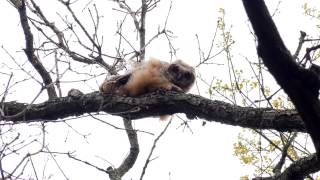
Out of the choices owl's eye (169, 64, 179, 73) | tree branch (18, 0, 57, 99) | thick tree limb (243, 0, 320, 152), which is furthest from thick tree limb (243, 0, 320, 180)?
owl's eye (169, 64, 179, 73)

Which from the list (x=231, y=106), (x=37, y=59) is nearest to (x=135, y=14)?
(x=37, y=59)

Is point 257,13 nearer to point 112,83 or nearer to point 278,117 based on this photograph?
point 278,117

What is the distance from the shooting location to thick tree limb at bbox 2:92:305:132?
3270mm

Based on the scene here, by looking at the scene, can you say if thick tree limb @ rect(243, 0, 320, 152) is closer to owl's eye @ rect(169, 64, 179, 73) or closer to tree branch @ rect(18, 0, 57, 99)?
tree branch @ rect(18, 0, 57, 99)

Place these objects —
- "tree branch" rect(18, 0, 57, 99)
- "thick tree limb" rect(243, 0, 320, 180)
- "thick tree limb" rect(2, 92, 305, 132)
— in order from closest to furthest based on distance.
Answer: "thick tree limb" rect(243, 0, 320, 180)
"thick tree limb" rect(2, 92, 305, 132)
"tree branch" rect(18, 0, 57, 99)

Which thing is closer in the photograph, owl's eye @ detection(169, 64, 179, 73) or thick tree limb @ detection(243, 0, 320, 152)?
thick tree limb @ detection(243, 0, 320, 152)

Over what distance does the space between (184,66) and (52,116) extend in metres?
1.86

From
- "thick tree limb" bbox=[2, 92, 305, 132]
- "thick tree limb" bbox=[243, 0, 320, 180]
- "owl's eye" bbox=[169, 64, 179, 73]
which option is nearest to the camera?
"thick tree limb" bbox=[243, 0, 320, 180]

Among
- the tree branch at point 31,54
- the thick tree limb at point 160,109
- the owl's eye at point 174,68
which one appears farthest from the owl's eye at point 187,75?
the tree branch at point 31,54

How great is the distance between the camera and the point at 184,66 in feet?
18.0

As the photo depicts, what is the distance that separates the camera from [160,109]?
3.92 meters

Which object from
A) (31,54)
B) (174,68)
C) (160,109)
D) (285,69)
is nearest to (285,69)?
(285,69)

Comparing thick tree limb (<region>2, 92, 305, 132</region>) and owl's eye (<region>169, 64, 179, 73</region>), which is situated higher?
owl's eye (<region>169, 64, 179, 73</region>)

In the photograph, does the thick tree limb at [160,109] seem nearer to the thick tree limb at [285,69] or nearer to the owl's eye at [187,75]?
the thick tree limb at [285,69]
